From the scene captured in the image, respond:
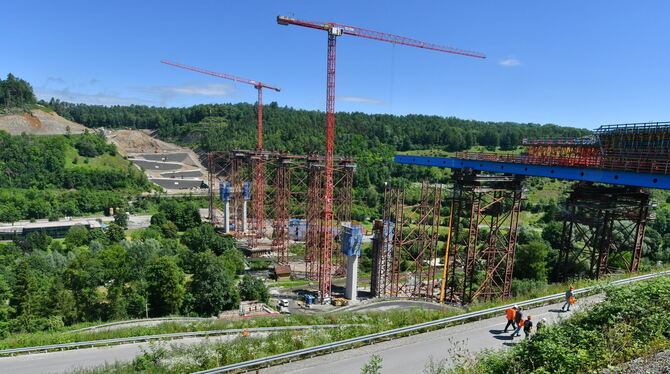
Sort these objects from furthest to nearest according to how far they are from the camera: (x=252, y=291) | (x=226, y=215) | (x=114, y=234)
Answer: (x=226, y=215)
(x=114, y=234)
(x=252, y=291)

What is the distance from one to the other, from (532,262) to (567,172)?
18.1m

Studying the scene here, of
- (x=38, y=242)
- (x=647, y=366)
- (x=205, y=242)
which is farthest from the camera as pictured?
(x=38, y=242)

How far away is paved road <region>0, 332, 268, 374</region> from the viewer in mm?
12312

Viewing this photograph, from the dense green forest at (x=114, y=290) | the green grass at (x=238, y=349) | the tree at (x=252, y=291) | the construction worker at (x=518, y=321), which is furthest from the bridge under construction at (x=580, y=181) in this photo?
the dense green forest at (x=114, y=290)

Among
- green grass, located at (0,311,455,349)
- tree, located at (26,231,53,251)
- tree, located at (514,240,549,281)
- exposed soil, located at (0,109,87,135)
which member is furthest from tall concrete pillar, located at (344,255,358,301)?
exposed soil, located at (0,109,87,135)

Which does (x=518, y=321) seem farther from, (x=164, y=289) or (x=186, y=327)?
(x=164, y=289)

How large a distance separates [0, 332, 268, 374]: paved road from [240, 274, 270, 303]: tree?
1731 cm

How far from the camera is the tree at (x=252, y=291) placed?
31375 mm

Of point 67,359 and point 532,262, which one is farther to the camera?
point 532,262

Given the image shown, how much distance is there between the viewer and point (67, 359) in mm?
13055

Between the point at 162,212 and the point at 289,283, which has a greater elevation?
the point at 162,212

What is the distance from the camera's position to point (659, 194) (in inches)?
2628

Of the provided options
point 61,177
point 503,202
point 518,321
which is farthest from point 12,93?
point 518,321

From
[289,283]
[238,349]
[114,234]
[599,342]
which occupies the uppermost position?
[599,342]
